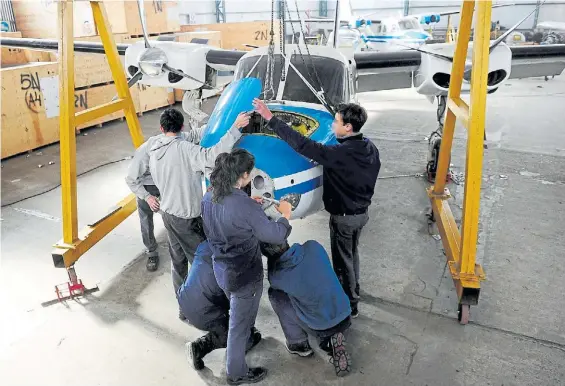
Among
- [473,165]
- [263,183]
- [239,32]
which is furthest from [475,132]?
[239,32]

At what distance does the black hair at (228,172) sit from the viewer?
110 inches

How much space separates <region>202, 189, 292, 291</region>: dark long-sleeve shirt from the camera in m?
2.80

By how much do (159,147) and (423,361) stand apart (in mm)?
2891

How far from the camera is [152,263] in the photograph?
491 cm

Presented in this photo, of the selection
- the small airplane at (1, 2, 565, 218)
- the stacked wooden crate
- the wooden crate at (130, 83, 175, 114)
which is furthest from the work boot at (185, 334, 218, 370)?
the wooden crate at (130, 83, 175, 114)

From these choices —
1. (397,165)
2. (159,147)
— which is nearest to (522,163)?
(397,165)

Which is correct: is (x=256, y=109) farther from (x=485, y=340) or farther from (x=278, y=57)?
(x=485, y=340)

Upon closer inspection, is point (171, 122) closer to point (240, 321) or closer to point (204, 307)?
point (204, 307)

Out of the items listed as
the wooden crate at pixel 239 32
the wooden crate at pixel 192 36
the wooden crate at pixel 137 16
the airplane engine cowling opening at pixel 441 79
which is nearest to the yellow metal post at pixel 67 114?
the airplane engine cowling opening at pixel 441 79

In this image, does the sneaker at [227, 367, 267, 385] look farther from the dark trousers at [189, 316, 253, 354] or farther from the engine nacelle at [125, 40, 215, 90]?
the engine nacelle at [125, 40, 215, 90]

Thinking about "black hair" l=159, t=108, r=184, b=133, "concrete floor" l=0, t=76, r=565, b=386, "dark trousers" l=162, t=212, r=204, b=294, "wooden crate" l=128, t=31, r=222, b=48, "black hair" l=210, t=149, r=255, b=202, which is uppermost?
"wooden crate" l=128, t=31, r=222, b=48

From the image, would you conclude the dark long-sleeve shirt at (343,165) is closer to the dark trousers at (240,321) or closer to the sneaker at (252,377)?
the dark trousers at (240,321)

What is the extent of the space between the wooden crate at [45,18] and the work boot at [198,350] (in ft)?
36.8

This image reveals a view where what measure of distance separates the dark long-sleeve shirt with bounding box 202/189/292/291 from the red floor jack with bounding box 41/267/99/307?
218 centimetres
